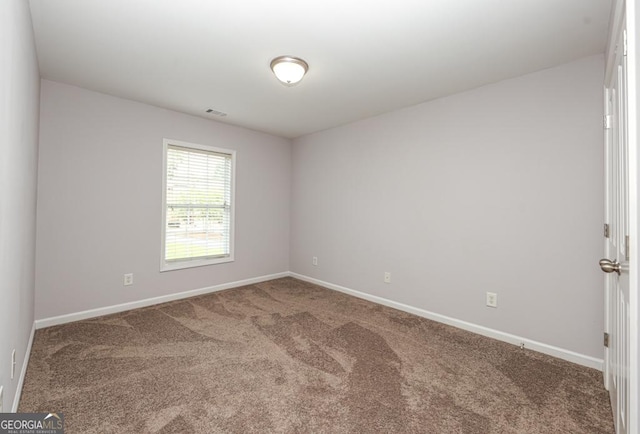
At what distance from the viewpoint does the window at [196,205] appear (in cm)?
387

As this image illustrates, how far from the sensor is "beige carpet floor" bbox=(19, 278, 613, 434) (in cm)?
170

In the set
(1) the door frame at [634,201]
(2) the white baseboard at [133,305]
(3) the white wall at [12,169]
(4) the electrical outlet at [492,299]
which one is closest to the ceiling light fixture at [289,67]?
(3) the white wall at [12,169]

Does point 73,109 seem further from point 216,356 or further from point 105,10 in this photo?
point 216,356

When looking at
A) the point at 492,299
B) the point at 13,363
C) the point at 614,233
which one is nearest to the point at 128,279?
the point at 13,363

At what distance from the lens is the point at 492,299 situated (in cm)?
285

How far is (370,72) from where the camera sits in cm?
270

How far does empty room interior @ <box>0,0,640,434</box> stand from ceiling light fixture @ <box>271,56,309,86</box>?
2 cm

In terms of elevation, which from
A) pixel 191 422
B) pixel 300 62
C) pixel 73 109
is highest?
pixel 300 62

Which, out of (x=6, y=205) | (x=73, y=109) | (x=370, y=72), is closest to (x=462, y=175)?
(x=370, y=72)

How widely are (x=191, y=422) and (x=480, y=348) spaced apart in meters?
2.31

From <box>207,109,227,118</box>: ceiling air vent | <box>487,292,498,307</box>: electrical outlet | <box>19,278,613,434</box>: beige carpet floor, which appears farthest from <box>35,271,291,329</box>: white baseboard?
<box>487,292,498,307</box>: electrical outlet

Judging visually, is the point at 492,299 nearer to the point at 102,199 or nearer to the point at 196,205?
the point at 196,205
